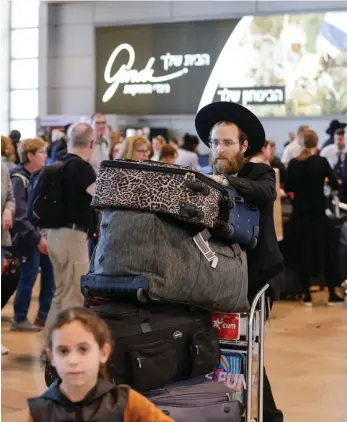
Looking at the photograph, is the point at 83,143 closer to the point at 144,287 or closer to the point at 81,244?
the point at 81,244

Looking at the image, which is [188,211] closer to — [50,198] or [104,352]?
[104,352]

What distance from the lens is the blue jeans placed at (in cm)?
855

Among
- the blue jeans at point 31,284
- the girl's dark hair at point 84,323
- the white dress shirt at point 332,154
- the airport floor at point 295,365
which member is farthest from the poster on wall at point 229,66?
the girl's dark hair at point 84,323

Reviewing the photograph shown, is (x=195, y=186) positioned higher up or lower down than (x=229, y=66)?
lower down

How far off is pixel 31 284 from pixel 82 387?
591 cm

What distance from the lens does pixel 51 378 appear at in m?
3.74

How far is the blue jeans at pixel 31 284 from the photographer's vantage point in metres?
8.55

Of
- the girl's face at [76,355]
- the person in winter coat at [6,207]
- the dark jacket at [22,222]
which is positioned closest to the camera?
the girl's face at [76,355]

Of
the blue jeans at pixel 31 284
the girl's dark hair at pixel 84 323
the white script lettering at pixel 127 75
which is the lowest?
the blue jeans at pixel 31 284

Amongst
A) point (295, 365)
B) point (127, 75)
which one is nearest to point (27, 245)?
point (295, 365)

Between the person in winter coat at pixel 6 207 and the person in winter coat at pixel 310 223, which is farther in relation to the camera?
the person in winter coat at pixel 310 223

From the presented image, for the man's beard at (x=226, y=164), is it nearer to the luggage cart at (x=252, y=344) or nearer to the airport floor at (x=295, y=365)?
the luggage cart at (x=252, y=344)

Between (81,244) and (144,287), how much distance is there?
3.25 meters

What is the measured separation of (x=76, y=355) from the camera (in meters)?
2.79
